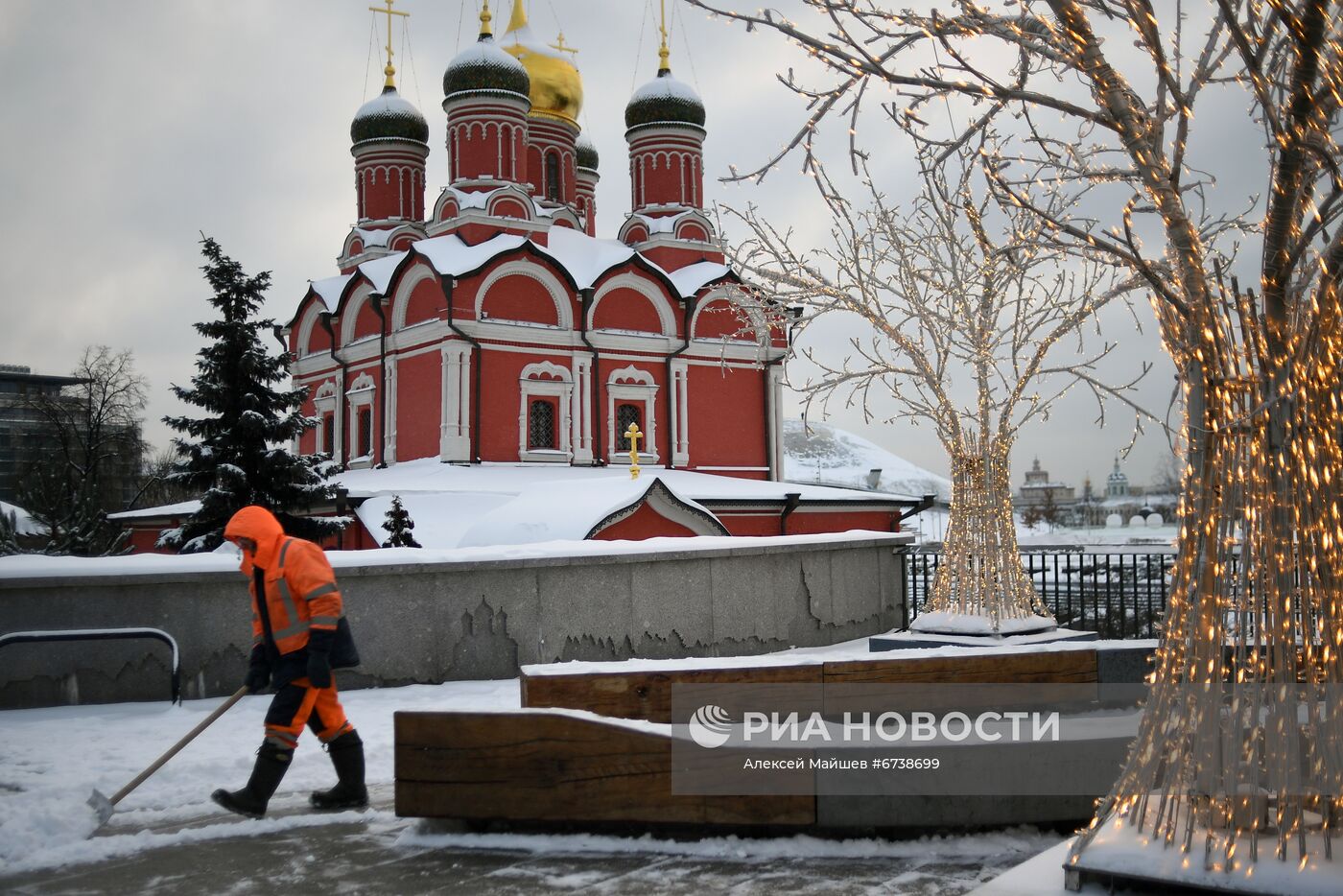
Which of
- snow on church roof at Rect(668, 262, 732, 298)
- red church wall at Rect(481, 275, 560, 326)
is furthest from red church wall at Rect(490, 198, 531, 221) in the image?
snow on church roof at Rect(668, 262, 732, 298)

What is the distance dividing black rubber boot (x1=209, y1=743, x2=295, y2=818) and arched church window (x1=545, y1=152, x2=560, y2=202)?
2727cm

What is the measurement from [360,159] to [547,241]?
690cm

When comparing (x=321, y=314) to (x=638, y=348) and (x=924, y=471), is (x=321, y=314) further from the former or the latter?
(x=924, y=471)

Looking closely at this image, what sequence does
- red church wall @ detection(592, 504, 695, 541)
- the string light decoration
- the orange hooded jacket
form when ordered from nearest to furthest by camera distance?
the string light decoration
the orange hooded jacket
red church wall @ detection(592, 504, 695, 541)

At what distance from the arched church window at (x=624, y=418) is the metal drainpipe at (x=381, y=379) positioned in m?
4.99

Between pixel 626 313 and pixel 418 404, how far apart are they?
16.4 feet

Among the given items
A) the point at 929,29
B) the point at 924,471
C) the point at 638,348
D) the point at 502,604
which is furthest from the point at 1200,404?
the point at 924,471

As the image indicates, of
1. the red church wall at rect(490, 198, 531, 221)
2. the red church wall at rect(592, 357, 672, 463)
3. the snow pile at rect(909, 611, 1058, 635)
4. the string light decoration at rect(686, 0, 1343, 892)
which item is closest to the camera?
the string light decoration at rect(686, 0, 1343, 892)

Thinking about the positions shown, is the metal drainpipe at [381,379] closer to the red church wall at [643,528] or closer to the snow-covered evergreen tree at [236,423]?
the snow-covered evergreen tree at [236,423]

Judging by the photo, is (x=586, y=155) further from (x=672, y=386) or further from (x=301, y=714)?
(x=301, y=714)

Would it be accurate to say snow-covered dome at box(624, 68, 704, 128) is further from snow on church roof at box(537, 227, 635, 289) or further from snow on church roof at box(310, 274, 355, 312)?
snow on church roof at box(310, 274, 355, 312)

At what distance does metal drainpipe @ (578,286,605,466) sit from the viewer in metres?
25.0

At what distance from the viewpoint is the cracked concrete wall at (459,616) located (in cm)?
789

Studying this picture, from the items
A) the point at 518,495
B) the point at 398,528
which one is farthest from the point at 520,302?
the point at 398,528
